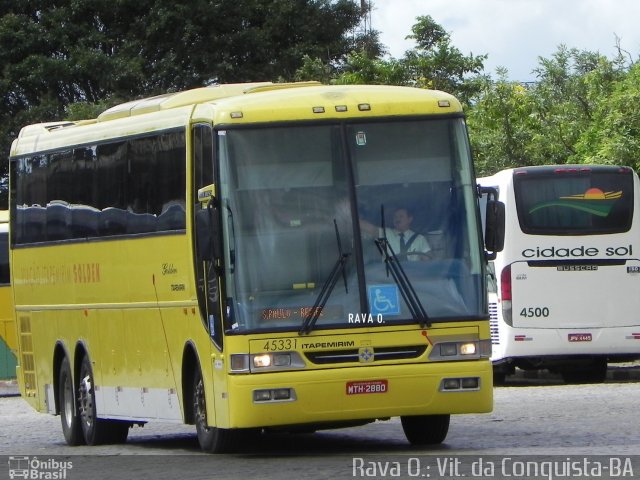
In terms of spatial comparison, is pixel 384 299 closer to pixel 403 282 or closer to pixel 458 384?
pixel 403 282

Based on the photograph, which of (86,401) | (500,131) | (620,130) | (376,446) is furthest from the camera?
(500,131)

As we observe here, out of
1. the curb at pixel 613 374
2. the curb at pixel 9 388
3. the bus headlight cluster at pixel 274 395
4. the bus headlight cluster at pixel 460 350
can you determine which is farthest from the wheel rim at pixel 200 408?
the curb at pixel 9 388

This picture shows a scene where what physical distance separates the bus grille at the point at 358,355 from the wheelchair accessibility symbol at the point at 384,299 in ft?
1.01

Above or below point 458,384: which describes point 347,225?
above

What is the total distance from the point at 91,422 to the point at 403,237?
5.39 meters

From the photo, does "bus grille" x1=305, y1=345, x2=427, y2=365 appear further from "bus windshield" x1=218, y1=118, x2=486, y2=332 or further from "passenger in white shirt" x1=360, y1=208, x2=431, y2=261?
"passenger in white shirt" x1=360, y1=208, x2=431, y2=261

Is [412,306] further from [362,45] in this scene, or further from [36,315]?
[362,45]

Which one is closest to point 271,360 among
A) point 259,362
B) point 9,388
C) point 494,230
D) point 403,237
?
point 259,362

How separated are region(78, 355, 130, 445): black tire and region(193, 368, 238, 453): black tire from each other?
10.1 ft

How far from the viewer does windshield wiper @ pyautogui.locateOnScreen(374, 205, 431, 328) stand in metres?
13.2

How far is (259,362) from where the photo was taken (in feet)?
42.5

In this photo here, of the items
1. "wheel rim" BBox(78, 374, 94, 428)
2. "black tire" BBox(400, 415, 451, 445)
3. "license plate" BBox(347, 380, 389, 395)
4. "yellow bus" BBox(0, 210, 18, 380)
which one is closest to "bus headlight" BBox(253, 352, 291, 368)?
"license plate" BBox(347, 380, 389, 395)

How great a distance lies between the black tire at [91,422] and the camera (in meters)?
17.2

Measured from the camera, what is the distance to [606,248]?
2256cm
